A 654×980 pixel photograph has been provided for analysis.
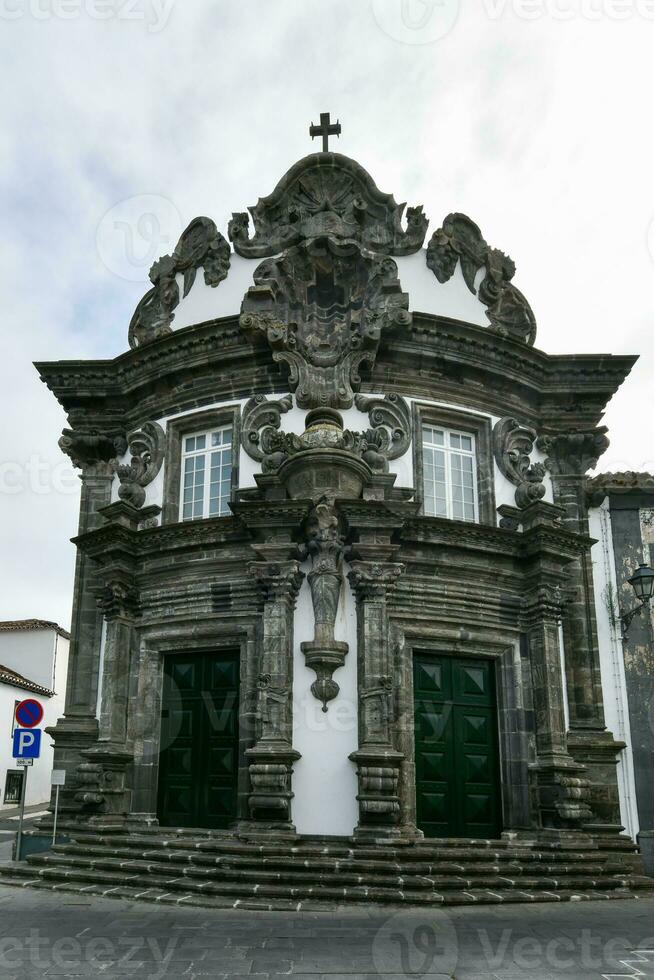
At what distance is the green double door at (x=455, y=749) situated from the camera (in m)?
12.5

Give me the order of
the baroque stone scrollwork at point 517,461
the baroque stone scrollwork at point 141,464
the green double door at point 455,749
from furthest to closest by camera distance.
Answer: the baroque stone scrollwork at point 141,464
the baroque stone scrollwork at point 517,461
the green double door at point 455,749

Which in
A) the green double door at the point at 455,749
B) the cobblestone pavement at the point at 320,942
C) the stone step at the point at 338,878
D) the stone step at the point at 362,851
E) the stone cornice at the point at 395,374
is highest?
the stone cornice at the point at 395,374

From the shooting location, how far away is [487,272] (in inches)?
625

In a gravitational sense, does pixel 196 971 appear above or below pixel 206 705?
below

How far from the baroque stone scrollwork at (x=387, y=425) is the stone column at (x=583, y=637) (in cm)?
269

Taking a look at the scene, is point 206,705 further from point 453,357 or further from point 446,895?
point 453,357

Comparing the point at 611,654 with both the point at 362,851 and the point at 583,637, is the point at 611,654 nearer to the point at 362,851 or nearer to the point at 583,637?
the point at 583,637

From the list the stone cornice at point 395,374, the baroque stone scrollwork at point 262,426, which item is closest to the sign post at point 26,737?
the baroque stone scrollwork at point 262,426

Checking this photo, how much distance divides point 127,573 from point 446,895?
22.2 feet

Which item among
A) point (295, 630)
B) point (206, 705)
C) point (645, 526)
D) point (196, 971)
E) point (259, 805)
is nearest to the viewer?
point (196, 971)

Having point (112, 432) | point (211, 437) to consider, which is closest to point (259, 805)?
point (211, 437)

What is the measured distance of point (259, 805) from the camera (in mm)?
11336

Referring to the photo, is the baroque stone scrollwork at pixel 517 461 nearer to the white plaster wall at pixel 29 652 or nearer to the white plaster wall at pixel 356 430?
the white plaster wall at pixel 356 430

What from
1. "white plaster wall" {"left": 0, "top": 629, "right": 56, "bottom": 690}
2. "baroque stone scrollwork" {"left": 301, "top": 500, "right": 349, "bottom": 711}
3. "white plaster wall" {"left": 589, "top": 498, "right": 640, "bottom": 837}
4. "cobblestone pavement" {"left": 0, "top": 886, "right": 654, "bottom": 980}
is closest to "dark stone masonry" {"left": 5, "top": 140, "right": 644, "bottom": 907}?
"baroque stone scrollwork" {"left": 301, "top": 500, "right": 349, "bottom": 711}
